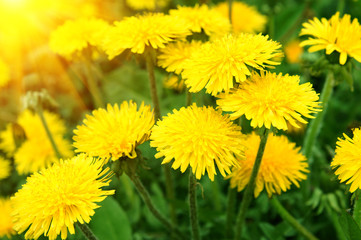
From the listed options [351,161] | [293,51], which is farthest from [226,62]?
[293,51]

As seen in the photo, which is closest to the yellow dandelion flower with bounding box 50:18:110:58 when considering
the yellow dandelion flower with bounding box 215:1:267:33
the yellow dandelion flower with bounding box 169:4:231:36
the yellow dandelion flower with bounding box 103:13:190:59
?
the yellow dandelion flower with bounding box 103:13:190:59

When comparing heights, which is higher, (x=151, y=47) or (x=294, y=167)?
(x=151, y=47)

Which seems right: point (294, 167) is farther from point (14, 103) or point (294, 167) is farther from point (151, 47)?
point (14, 103)

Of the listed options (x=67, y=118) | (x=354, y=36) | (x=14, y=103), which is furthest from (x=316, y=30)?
(x=14, y=103)

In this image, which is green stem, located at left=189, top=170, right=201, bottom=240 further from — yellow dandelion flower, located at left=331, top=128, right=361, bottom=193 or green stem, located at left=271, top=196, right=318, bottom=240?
yellow dandelion flower, located at left=331, top=128, right=361, bottom=193

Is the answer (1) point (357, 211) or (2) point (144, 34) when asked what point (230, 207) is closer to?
(1) point (357, 211)

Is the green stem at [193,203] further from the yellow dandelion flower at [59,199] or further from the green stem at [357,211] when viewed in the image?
the green stem at [357,211]
